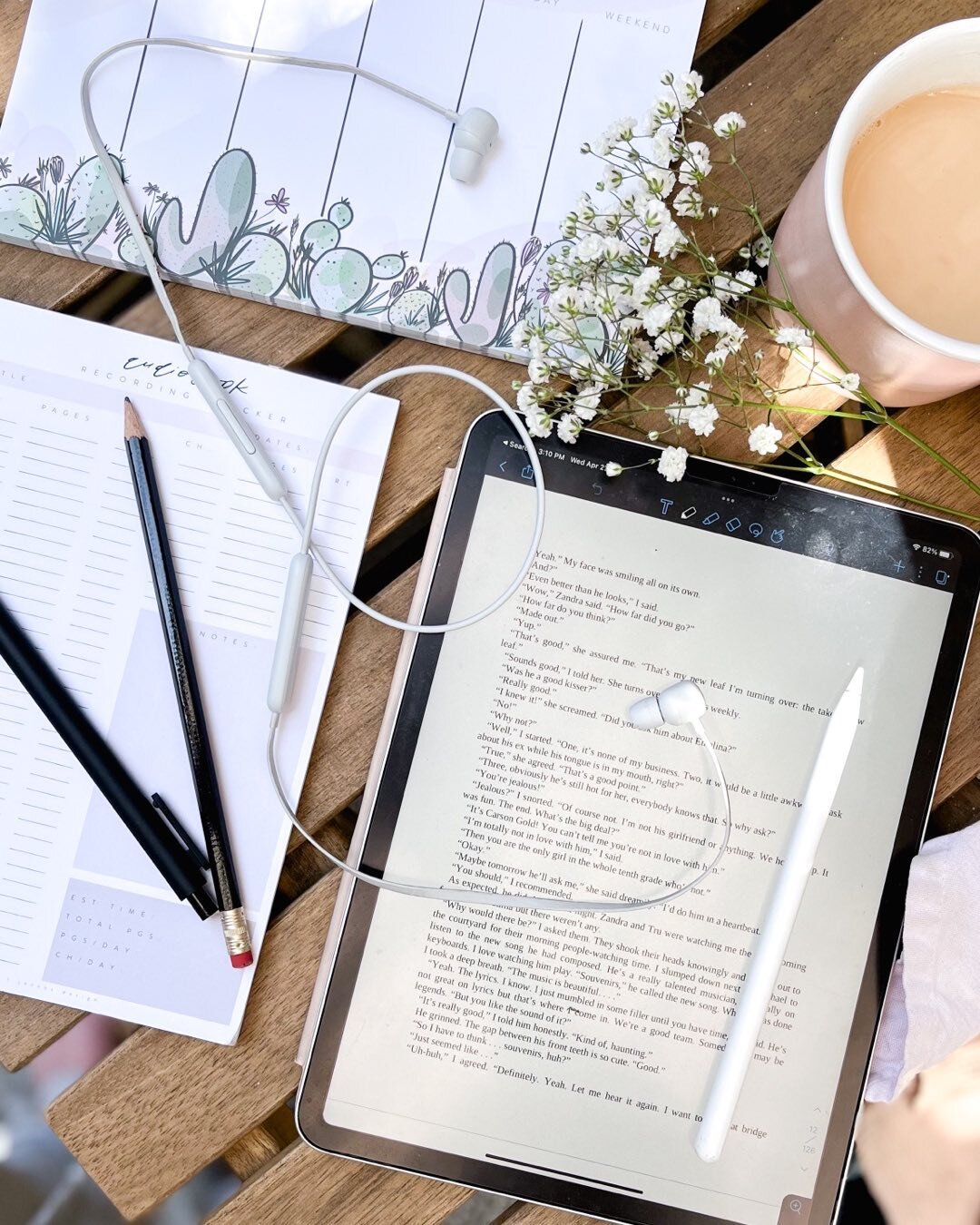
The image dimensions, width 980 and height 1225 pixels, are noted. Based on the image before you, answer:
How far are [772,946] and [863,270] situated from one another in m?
0.35

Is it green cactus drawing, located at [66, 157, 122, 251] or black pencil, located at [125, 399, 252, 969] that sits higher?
green cactus drawing, located at [66, 157, 122, 251]

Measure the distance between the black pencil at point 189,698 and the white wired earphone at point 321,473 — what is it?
38 millimetres

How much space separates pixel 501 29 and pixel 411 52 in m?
0.05

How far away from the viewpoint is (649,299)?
45cm

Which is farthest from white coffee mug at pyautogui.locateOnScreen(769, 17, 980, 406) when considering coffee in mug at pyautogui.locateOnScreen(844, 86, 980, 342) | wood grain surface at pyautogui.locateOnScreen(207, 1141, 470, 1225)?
wood grain surface at pyautogui.locateOnScreen(207, 1141, 470, 1225)

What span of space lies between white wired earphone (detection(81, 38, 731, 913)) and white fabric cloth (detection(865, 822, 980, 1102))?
4.3 inches

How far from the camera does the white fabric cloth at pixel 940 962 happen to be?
51 cm

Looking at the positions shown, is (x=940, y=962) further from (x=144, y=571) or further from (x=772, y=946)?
(x=144, y=571)

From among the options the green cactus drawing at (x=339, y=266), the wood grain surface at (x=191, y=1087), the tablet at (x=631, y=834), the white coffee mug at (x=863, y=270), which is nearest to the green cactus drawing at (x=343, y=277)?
the green cactus drawing at (x=339, y=266)

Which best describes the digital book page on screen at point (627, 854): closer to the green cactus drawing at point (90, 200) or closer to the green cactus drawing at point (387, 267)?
the green cactus drawing at point (387, 267)

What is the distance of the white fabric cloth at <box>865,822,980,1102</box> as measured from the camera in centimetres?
51

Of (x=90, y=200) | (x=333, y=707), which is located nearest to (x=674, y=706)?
(x=333, y=707)

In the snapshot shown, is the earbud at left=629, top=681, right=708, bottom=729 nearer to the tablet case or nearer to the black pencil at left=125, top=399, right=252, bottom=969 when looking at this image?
the tablet case

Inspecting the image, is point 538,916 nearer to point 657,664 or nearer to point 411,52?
point 657,664
